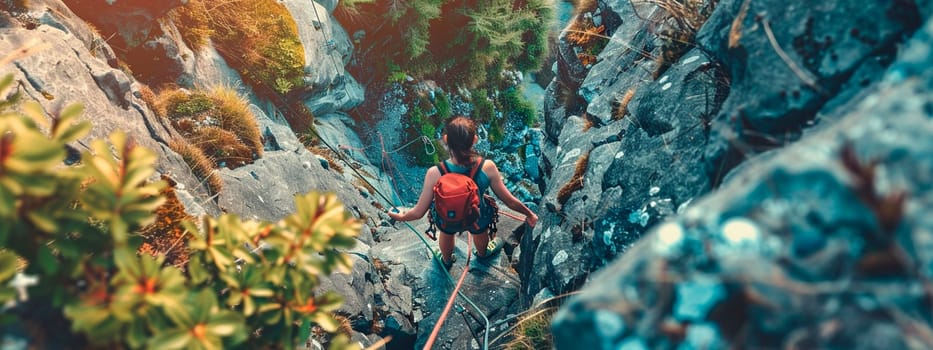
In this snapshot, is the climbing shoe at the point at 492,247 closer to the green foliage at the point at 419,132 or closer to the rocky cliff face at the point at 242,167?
the rocky cliff face at the point at 242,167

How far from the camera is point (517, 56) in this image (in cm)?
1827

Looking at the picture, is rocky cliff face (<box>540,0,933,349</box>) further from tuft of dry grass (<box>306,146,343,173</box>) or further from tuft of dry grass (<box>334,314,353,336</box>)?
tuft of dry grass (<box>306,146,343,173</box>)

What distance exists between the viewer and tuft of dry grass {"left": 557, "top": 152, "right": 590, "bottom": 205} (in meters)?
5.79

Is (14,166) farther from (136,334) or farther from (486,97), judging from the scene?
(486,97)

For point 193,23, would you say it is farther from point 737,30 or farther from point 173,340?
point 737,30

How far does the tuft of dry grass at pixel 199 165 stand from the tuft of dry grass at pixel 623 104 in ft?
16.4

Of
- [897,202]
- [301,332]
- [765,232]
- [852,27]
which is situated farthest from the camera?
[852,27]

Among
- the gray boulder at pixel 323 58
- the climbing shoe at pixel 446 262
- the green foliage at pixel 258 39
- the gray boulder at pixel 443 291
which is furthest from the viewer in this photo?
the gray boulder at pixel 323 58

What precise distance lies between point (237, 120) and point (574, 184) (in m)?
4.86

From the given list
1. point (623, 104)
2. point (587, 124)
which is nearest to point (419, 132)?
point (587, 124)

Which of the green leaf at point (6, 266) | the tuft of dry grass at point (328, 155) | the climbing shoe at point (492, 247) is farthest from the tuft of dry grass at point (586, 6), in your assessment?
the green leaf at point (6, 266)

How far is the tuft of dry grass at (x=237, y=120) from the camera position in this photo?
6.90m

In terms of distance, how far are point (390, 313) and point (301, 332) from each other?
415 cm

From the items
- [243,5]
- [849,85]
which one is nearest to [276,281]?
[849,85]
